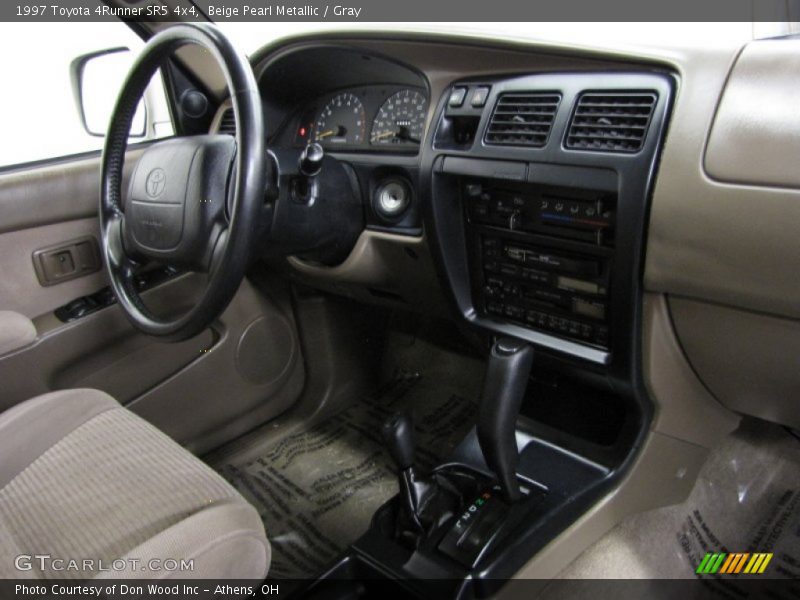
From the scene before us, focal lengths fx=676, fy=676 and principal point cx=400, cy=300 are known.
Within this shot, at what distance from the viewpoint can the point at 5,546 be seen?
2.96ft

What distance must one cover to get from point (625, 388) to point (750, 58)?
0.52 m

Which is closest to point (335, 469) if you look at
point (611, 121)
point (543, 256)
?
point (543, 256)

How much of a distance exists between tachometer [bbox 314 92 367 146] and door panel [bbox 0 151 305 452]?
1.49 ft

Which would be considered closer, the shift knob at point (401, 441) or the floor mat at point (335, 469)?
the shift knob at point (401, 441)

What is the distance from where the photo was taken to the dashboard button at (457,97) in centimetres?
116

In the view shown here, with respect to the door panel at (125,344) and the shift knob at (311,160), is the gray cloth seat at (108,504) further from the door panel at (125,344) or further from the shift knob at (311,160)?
the shift knob at (311,160)

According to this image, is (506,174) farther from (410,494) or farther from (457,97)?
(410,494)

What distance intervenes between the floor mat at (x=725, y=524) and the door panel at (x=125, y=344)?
0.93 meters

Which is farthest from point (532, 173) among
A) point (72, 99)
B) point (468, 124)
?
point (72, 99)

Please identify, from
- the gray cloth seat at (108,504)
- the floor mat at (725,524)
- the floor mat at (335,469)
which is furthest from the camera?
the floor mat at (335,469)

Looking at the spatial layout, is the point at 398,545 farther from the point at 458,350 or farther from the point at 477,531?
the point at 458,350

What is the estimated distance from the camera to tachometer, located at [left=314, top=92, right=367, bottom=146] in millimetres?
1443

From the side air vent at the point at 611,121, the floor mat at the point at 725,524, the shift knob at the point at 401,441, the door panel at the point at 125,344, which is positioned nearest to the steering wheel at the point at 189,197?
the door panel at the point at 125,344

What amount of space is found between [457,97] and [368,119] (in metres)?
0.32
